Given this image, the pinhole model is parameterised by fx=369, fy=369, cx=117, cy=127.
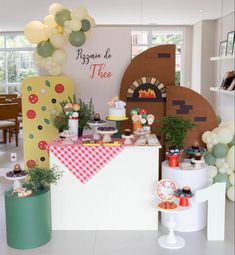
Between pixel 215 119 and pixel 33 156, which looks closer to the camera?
pixel 215 119

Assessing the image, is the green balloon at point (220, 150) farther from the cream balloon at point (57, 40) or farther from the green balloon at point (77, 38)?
the cream balloon at point (57, 40)

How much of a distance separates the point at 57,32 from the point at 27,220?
194 cm

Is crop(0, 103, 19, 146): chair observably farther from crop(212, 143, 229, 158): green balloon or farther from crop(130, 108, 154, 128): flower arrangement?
crop(212, 143, 229, 158): green balloon

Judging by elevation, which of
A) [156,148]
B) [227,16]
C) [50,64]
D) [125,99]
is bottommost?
[156,148]

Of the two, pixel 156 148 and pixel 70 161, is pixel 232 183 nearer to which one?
pixel 156 148

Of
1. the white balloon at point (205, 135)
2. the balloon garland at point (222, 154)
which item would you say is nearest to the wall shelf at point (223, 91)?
the balloon garland at point (222, 154)

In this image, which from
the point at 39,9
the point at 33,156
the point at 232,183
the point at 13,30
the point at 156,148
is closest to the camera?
the point at 156,148

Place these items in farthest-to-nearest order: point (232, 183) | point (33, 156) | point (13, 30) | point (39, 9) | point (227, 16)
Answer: point (13, 30) < point (39, 9) < point (227, 16) < point (33, 156) < point (232, 183)

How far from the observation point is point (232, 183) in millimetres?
3752

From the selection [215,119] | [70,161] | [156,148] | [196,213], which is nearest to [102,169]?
[70,161]

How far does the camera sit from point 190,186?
3.06m

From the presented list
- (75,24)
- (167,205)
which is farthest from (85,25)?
(167,205)

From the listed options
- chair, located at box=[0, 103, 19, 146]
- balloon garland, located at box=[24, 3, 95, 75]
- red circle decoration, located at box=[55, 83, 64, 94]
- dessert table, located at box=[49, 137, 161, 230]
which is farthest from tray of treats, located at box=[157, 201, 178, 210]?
chair, located at box=[0, 103, 19, 146]

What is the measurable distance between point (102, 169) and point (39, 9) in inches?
153
